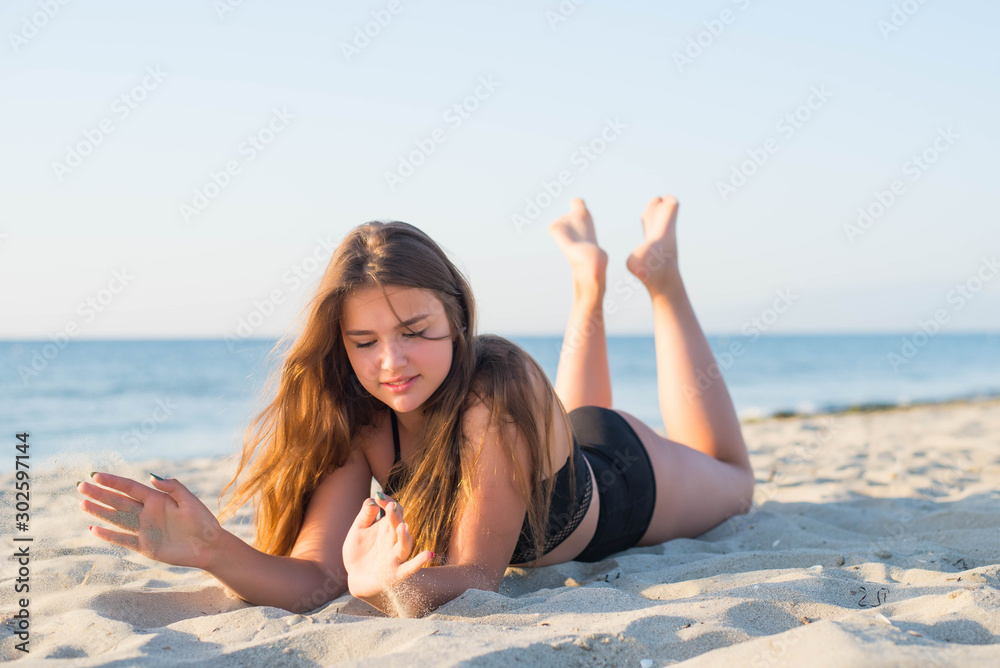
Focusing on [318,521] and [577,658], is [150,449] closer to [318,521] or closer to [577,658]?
[318,521]

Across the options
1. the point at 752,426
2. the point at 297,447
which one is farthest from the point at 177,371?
the point at 297,447

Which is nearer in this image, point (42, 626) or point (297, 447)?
point (42, 626)

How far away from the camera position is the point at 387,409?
273 centimetres

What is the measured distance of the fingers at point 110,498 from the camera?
198 centimetres

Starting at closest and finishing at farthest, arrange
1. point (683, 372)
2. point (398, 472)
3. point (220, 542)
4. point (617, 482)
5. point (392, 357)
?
point (220, 542) < point (392, 357) < point (398, 472) < point (617, 482) < point (683, 372)

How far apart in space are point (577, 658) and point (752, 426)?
773 cm

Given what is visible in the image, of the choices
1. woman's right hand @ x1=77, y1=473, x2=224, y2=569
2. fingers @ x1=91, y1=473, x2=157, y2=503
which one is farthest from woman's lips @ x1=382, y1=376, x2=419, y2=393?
fingers @ x1=91, y1=473, x2=157, y2=503

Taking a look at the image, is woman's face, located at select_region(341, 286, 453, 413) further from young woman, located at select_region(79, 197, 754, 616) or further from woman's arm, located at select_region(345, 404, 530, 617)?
woman's arm, located at select_region(345, 404, 530, 617)

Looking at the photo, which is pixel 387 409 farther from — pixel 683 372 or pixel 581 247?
pixel 581 247

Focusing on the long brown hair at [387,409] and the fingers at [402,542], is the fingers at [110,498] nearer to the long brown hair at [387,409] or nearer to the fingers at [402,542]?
the long brown hair at [387,409]

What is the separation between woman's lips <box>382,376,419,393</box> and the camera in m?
2.33

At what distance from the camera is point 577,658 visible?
5.16 feet

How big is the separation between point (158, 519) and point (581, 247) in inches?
110

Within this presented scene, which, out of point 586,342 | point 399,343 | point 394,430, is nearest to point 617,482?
point 394,430
